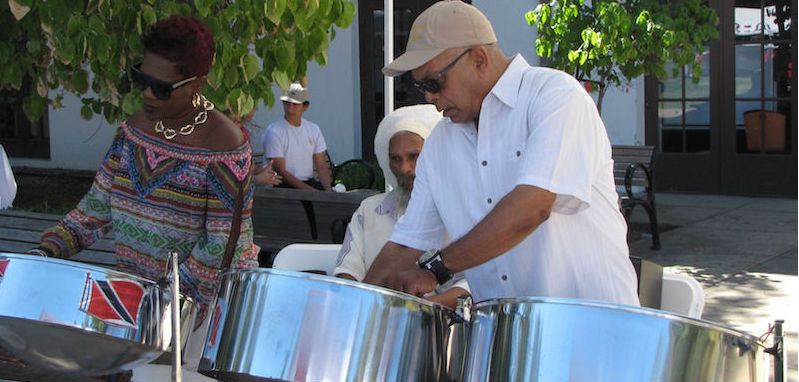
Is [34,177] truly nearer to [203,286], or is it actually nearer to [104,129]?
[104,129]

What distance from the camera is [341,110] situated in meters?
9.31

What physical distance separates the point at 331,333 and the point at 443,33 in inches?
24.2

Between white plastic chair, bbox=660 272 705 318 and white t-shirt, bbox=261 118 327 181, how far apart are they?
3.90m

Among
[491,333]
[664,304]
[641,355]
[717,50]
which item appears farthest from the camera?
[717,50]

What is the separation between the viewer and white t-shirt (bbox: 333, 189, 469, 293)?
284 centimetres

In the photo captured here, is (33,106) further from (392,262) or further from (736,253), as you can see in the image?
(736,253)

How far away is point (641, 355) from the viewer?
5.16 feet

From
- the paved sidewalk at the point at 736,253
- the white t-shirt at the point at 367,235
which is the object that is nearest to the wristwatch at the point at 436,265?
the white t-shirt at the point at 367,235

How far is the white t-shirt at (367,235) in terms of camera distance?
9.32 ft

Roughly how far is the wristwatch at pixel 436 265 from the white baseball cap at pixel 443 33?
1.16 ft

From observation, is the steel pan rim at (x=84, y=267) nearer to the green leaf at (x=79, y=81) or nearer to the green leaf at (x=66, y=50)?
the green leaf at (x=66, y=50)

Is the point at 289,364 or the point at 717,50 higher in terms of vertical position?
the point at 717,50

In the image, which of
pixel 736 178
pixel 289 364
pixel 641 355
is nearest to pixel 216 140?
pixel 289 364

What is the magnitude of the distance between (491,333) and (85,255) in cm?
292
